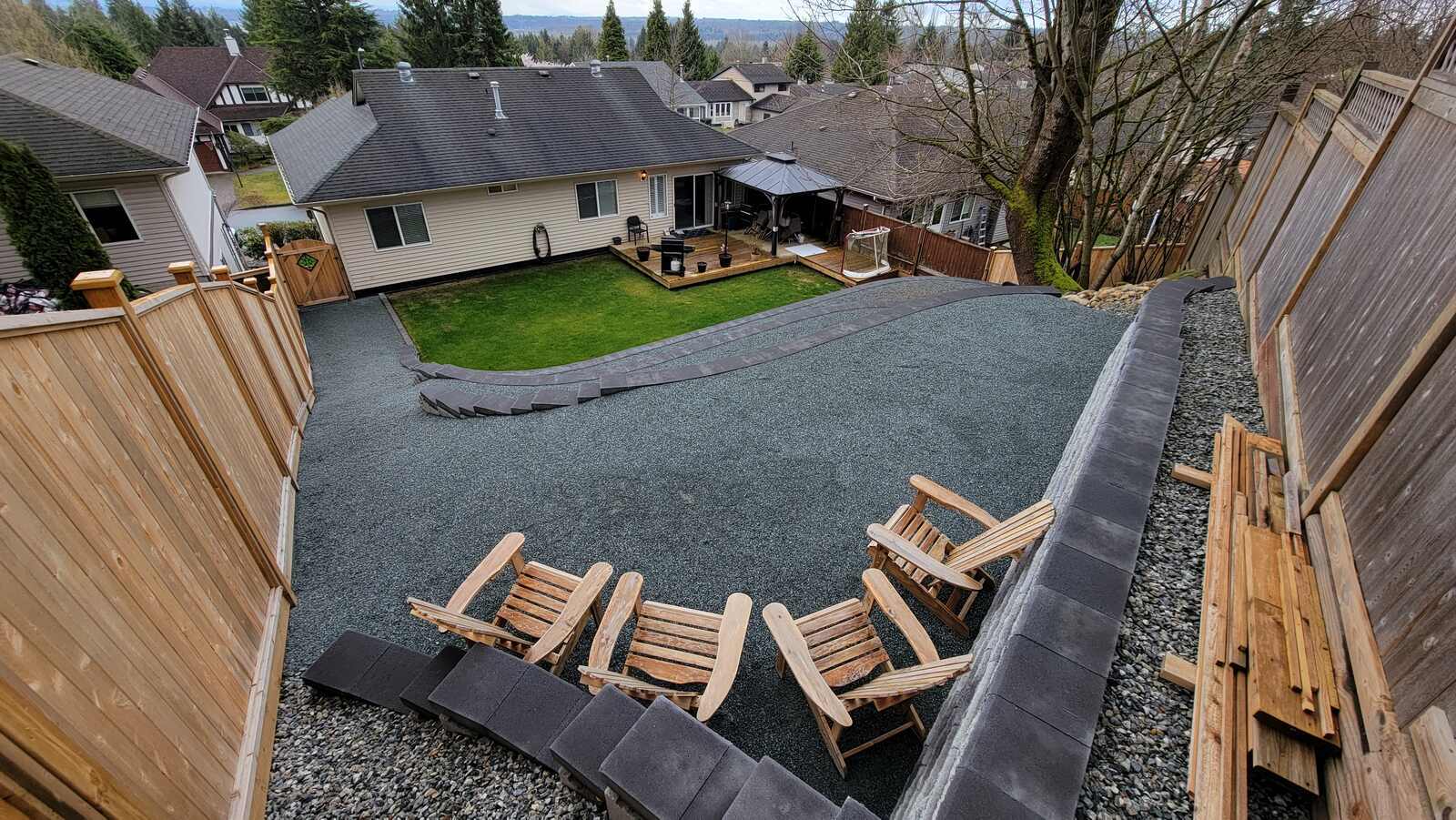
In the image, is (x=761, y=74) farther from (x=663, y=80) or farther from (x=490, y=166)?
(x=490, y=166)

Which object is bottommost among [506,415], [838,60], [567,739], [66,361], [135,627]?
[506,415]

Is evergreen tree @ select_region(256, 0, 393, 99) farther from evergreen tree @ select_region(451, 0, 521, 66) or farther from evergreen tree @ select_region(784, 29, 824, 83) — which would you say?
evergreen tree @ select_region(784, 29, 824, 83)

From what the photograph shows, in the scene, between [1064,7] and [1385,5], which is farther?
[1385,5]

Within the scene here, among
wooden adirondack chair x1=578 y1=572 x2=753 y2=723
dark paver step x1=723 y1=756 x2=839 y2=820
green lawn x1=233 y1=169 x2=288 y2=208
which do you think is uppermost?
dark paver step x1=723 y1=756 x2=839 y2=820

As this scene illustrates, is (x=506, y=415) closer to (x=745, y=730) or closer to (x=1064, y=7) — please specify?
(x=745, y=730)

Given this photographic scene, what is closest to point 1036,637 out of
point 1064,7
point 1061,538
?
point 1061,538

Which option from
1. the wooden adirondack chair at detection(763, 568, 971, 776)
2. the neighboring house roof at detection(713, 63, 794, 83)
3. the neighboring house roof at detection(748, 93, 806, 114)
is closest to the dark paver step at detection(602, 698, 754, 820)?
the wooden adirondack chair at detection(763, 568, 971, 776)

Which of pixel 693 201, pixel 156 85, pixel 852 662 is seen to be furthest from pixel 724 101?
pixel 852 662
